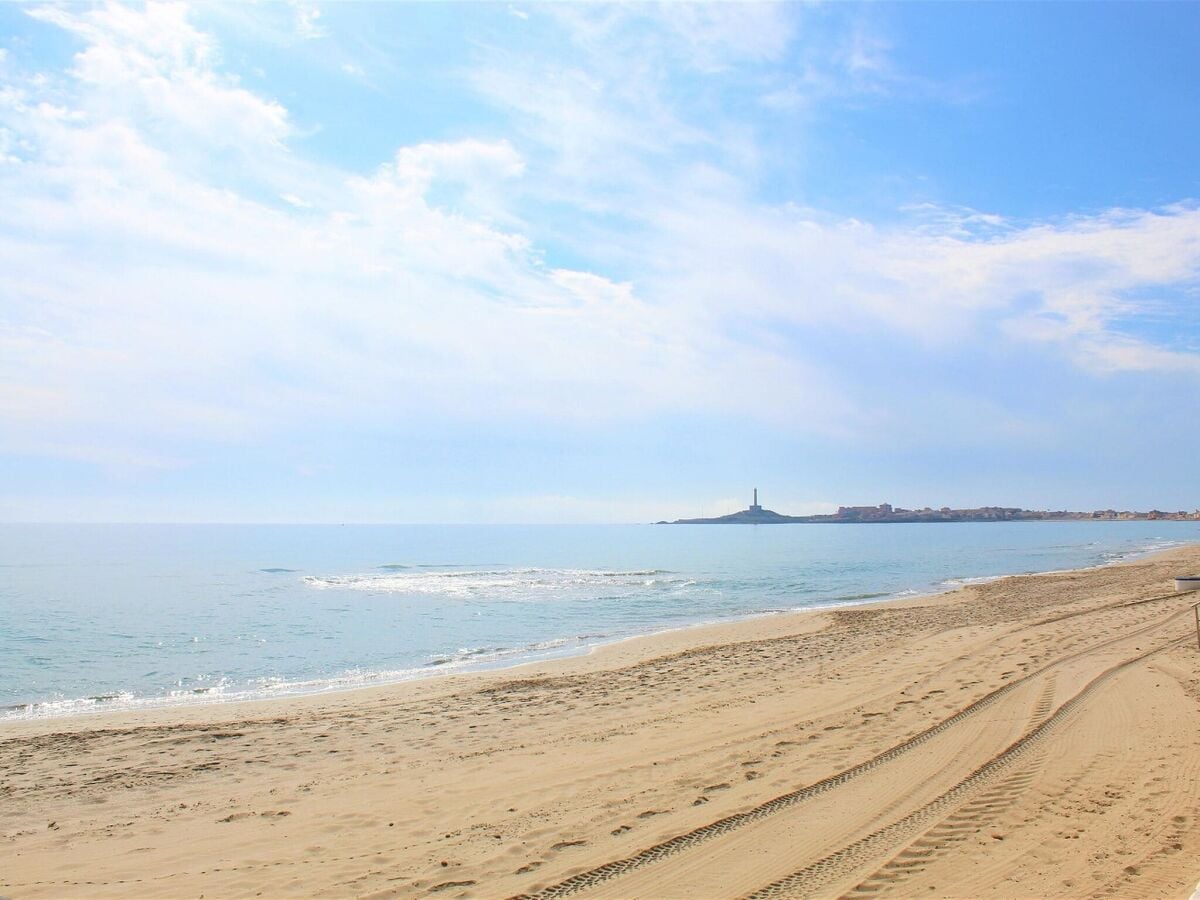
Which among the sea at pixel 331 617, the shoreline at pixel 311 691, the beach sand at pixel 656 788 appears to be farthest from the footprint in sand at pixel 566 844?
the sea at pixel 331 617

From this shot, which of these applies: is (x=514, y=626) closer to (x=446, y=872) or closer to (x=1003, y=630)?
(x=1003, y=630)

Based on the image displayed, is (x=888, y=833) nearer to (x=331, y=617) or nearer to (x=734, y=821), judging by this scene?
(x=734, y=821)

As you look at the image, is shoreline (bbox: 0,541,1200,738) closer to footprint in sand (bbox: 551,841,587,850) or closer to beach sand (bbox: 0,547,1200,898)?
beach sand (bbox: 0,547,1200,898)

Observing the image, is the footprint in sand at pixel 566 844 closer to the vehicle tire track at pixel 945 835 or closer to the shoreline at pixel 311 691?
the vehicle tire track at pixel 945 835

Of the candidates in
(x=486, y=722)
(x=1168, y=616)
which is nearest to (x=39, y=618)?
(x=486, y=722)

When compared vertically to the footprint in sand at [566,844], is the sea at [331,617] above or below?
below

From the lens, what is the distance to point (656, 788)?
7340mm

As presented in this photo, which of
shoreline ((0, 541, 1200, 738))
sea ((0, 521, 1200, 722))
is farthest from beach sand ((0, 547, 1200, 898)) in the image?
sea ((0, 521, 1200, 722))

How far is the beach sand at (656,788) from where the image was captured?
216 inches

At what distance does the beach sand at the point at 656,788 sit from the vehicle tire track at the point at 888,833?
3 centimetres

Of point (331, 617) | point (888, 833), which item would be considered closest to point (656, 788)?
point (888, 833)

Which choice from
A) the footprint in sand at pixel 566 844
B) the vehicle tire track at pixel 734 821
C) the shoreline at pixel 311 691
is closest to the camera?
the vehicle tire track at pixel 734 821

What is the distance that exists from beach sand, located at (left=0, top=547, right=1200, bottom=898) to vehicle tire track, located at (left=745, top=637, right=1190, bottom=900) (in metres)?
0.03

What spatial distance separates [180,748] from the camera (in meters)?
10.3
